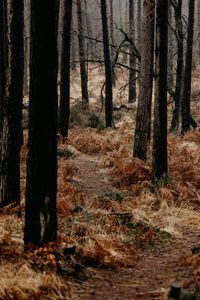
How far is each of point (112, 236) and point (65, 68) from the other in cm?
1087


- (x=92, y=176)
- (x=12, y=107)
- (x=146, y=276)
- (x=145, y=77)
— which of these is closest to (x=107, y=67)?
(x=145, y=77)

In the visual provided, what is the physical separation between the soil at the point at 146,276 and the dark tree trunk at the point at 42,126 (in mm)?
850

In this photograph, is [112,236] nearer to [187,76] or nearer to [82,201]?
[82,201]

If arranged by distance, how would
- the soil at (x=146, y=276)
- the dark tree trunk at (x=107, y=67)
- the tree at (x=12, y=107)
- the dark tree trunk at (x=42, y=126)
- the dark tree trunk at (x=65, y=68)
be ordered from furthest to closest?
the dark tree trunk at (x=107, y=67) → the dark tree trunk at (x=65, y=68) → the tree at (x=12, y=107) → the dark tree trunk at (x=42, y=126) → the soil at (x=146, y=276)

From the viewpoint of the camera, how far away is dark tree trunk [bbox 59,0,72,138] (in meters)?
16.7

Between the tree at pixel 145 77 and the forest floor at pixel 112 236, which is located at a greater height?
the tree at pixel 145 77

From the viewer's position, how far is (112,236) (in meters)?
7.21

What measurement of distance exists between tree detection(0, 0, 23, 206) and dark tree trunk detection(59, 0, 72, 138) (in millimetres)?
9105

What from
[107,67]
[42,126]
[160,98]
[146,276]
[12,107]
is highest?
[107,67]

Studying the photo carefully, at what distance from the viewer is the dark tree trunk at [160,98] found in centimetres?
951

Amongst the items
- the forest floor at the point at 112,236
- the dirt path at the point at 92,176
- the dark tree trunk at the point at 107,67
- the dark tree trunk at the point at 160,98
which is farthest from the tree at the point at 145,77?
the dark tree trunk at the point at 107,67

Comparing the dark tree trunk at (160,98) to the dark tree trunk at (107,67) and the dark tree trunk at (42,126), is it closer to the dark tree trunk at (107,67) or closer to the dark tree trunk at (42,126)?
the dark tree trunk at (42,126)

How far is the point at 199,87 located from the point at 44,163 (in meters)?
28.1

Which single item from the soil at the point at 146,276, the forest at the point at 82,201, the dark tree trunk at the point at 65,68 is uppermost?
the dark tree trunk at the point at 65,68
